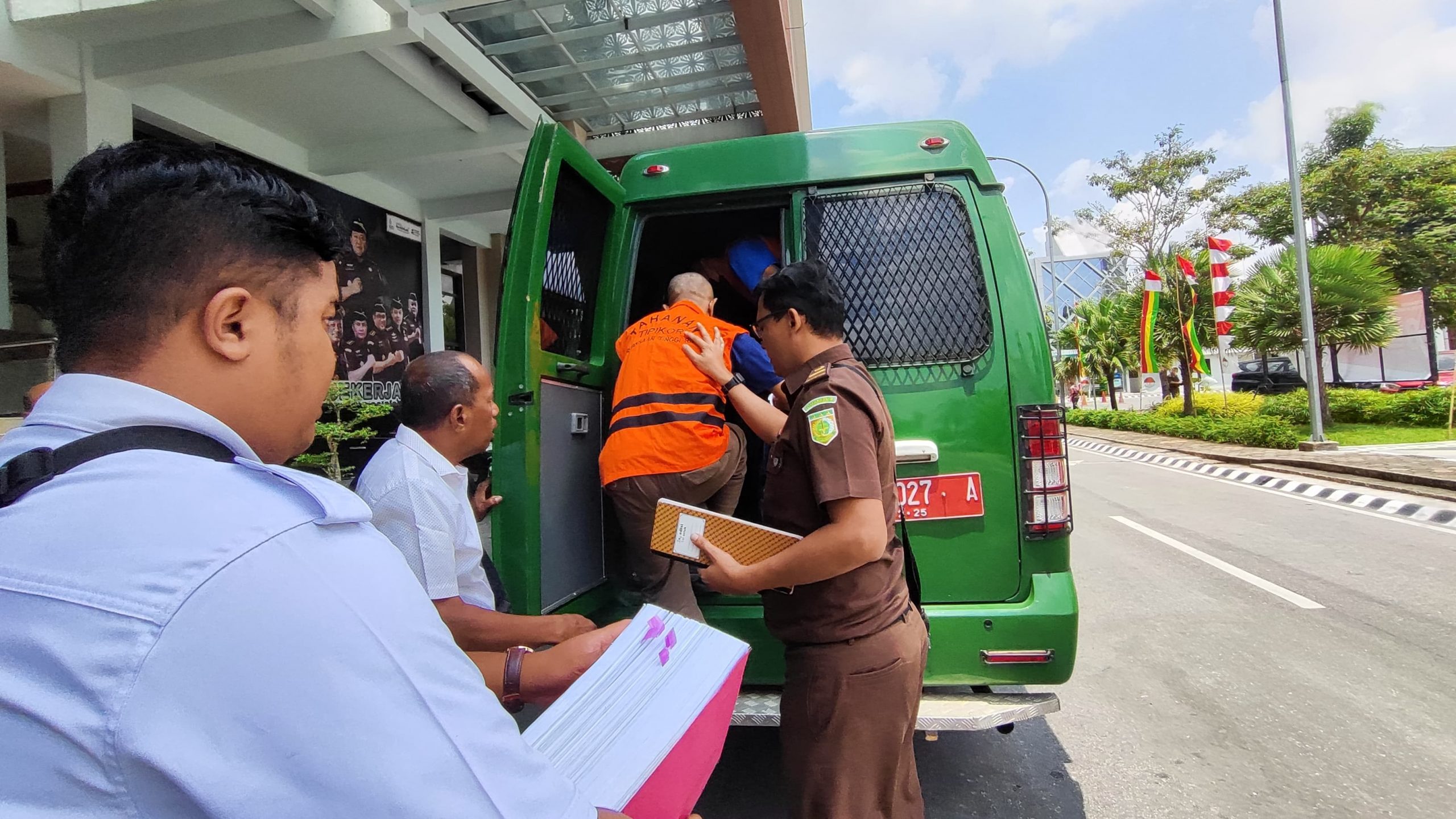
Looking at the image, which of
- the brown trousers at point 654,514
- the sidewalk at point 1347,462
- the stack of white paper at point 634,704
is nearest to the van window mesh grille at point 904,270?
the brown trousers at point 654,514

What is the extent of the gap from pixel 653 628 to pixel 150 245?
2.75 feet

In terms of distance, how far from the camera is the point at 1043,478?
263cm

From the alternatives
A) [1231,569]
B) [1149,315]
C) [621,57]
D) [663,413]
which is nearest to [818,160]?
[663,413]

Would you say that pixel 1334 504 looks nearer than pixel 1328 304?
Yes

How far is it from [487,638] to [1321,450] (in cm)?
1662

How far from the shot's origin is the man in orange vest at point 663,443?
2670 mm

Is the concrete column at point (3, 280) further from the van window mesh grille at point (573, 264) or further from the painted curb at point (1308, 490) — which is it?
the painted curb at point (1308, 490)

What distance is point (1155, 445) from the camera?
60.0ft

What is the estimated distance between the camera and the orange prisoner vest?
2.67 m

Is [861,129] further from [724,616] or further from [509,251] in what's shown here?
[724,616]

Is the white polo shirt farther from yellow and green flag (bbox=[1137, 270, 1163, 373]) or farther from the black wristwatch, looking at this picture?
yellow and green flag (bbox=[1137, 270, 1163, 373])

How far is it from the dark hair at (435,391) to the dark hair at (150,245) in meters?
1.34

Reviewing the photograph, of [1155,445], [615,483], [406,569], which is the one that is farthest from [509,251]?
[1155,445]

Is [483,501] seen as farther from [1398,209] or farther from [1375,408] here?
[1398,209]
